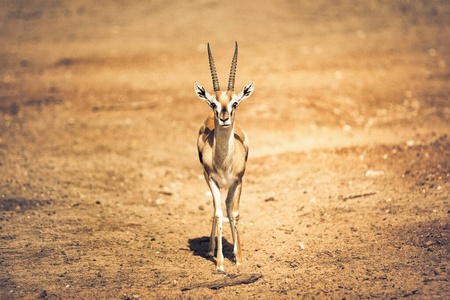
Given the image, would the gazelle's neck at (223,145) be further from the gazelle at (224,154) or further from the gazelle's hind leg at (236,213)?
the gazelle's hind leg at (236,213)

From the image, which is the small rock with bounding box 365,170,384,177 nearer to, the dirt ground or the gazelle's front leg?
the dirt ground

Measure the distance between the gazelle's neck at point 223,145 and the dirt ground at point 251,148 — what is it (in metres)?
1.67

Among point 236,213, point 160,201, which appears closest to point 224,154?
point 236,213

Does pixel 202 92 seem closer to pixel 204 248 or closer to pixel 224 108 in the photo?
pixel 224 108

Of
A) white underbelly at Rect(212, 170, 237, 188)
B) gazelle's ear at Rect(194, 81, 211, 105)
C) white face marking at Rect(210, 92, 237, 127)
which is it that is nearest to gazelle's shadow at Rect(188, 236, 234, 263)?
white underbelly at Rect(212, 170, 237, 188)

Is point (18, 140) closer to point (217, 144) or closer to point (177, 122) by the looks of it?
point (177, 122)

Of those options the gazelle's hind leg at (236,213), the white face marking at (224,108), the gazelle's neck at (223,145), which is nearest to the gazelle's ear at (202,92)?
the white face marking at (224,108)

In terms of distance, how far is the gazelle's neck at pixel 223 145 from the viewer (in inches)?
266

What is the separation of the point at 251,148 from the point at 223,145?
6.06m

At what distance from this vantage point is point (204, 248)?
7.88 metres

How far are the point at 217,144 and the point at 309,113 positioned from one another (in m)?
8.29

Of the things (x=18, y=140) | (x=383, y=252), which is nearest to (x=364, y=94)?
(x=383, y=252)

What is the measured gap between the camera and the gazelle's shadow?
753 cm

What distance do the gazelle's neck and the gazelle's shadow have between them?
164 centimetres
